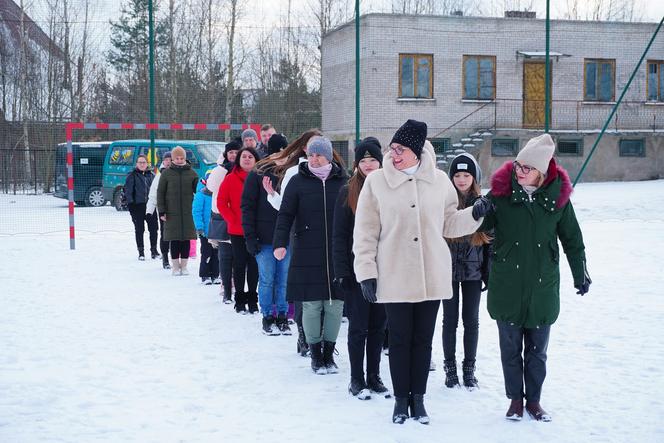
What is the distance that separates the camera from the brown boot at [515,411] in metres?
4.87

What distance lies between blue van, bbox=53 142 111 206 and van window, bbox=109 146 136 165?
0.35 m

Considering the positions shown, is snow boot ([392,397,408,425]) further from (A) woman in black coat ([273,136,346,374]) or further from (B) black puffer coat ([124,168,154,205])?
(B) black puffer coat ([124,168,154,205])

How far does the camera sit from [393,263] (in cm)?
473

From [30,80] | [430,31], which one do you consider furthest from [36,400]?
[30,80]

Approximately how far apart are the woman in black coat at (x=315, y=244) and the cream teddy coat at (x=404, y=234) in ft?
3.97

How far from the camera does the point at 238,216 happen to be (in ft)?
26.3

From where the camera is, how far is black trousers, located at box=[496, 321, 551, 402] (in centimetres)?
484

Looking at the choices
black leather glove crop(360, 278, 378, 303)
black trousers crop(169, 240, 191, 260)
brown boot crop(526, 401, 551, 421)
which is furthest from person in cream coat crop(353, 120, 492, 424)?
black trousers crop(169, 240, 191, 260)

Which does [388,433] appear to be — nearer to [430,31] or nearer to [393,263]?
[393,263]

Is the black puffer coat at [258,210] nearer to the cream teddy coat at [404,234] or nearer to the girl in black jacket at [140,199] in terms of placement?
the cream teddy coat at [404,234]

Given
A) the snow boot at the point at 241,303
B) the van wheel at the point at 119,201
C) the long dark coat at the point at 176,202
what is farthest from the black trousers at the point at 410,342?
the van wheel at the point at 119,201

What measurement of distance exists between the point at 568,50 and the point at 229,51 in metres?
12.0

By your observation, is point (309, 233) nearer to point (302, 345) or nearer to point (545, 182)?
point (302, 345)

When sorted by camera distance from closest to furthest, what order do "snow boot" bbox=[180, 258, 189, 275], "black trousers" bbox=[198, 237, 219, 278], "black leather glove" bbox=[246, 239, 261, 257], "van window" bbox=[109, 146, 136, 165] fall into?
"black leather glove" bbox=[246, 239, 261, 257] → "black trousers" bbox=[198, 237, 219, 278] → "snow boot" bbox=[180, 258, 189, 275] → "van window" bbox=[109, 146, 136, 165]
